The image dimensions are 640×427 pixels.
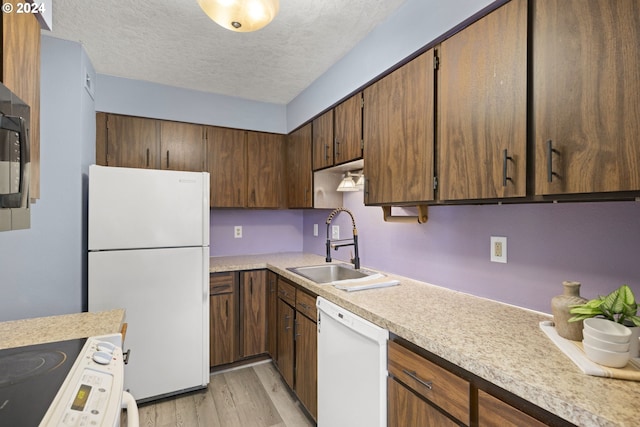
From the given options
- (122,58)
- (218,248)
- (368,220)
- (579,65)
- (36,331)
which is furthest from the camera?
(218,248)

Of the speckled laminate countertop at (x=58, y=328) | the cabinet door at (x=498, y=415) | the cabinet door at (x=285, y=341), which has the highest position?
the speckled laminate countertop at (x=58, y=328)

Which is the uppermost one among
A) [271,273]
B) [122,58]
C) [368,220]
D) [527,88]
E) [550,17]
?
[122,58]

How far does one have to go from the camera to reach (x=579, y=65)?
0.89 meters

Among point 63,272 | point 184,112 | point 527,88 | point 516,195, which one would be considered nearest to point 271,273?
point 63,272

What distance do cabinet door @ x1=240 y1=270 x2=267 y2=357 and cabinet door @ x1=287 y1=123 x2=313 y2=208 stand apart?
72 centimetres

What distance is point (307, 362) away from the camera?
188cm

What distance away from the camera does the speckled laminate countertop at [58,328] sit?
45.3 inches

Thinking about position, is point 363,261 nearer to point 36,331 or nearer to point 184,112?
point 36,331

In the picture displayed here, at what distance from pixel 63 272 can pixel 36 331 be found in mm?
780

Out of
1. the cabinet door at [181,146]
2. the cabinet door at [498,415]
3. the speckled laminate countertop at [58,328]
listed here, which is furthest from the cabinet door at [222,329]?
the cabinet door at [498,415]

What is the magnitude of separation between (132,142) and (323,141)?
154 centimetres

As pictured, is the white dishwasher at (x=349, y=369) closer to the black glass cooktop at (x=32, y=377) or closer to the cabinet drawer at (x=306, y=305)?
the cabinet drawer at (x=306, y=305)

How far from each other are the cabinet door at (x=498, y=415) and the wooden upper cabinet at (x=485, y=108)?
65 cm

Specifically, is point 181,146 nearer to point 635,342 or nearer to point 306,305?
point 306,305
